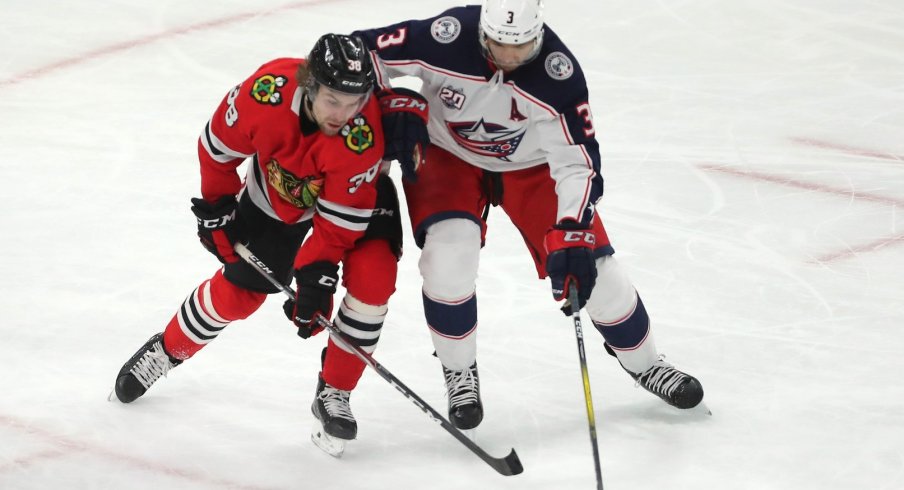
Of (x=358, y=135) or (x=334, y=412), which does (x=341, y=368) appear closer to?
(x=334, y=412)

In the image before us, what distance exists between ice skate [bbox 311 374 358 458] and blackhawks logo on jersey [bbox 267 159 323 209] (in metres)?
0.48

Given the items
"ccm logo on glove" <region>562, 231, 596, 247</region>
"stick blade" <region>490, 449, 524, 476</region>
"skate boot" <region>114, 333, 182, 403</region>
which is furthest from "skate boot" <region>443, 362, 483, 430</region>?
"skate boot" <region>114, 333, 182, 403</region>

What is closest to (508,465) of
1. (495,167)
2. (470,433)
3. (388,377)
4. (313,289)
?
(470,433)

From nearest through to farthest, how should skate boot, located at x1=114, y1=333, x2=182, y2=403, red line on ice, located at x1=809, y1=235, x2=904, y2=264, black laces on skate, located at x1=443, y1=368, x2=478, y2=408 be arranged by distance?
black laces on skate, located at x1=443, y1=368, x2=478, y2=408, skate boot, located at x1=114, y1=333, x2=182, y2=403, red line on ice, located at x1=809, y1=235, x2=904, y2=264

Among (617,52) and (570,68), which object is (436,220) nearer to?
(570,68)

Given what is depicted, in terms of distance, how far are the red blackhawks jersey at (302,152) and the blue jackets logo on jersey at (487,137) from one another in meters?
0.29

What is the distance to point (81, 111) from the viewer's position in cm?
504

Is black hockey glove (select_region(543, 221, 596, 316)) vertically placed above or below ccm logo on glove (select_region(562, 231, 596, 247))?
below

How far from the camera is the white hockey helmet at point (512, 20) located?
2674 millimetres

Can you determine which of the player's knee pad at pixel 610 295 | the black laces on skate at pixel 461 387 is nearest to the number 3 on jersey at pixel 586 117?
the player's knee pad at pixel 610 295

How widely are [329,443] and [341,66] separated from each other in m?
0.96

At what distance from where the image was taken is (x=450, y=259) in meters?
2.79

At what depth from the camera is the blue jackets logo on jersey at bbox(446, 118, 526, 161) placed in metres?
2.91

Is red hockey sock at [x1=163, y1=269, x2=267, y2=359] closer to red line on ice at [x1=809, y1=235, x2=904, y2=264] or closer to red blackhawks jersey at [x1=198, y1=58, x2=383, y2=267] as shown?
red blackhawks jersey at [x1=198, y1=58, x2=383, y2=267]
